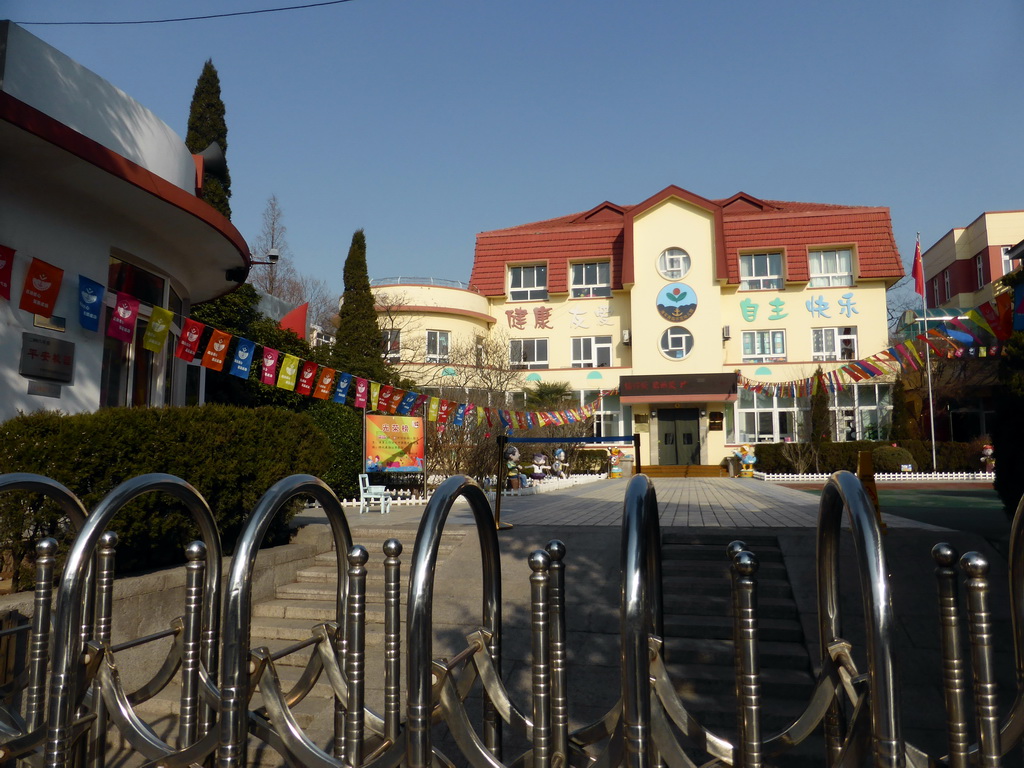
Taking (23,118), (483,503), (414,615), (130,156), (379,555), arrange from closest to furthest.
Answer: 1. (414,615)
2. (483,503)
3. (23,118)
4. (379,555)
5. (130,156)

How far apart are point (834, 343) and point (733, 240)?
6413mm

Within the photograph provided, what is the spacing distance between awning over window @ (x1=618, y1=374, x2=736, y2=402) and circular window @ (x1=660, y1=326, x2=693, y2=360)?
1232mm

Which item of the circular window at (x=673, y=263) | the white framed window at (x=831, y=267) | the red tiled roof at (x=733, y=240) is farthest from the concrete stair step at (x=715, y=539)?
the white framed window at (x=831, y=267)

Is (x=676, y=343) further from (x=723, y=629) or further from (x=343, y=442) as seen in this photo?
(x=723, y=629)

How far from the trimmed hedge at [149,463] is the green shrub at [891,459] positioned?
23.5m

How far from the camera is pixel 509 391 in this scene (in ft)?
90.3

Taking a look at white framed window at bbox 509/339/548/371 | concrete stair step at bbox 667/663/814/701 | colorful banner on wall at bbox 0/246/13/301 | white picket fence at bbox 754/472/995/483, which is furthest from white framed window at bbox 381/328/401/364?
concrete stair step at bbox 667/663/814/701

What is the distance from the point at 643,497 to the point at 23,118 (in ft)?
19.8

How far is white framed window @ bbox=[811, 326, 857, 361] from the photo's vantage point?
30.2 meters

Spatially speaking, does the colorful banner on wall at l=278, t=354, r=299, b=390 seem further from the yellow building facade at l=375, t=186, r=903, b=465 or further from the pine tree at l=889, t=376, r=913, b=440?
the pine tree at l=889, t=376, r=913, b=440

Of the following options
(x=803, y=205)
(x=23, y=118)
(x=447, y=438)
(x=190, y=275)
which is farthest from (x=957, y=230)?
(x=23, y=118)

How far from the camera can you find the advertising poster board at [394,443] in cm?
1278

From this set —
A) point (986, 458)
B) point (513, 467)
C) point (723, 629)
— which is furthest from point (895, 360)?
point (723, 629)

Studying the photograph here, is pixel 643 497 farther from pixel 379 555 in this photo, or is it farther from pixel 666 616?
pixel 379 555
